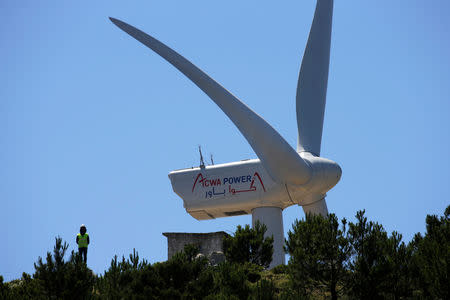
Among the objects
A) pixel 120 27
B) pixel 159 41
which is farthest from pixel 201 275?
pixel 120 27

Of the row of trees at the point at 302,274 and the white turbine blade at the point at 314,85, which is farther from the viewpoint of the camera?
the white turbine blade at the point at 314,85

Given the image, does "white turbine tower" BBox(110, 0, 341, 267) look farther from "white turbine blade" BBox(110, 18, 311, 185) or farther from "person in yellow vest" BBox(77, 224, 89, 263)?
"person in yellow vest" BBox(77, 224, 89, 263)

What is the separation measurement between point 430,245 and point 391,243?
1475 millimetres

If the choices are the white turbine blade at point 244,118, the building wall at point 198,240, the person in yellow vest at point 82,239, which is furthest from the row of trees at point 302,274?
the building wall at point 198,240

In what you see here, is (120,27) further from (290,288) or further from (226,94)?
(290,288)

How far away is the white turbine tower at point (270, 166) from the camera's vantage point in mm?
28547

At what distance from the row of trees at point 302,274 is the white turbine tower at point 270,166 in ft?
23.1

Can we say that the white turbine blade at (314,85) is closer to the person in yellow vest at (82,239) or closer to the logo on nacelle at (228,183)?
the logo on nacelle at (228,183)

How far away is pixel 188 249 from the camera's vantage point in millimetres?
25547

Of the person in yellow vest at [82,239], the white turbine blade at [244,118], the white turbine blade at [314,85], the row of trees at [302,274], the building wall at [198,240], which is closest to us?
the row of trees at [302,274]

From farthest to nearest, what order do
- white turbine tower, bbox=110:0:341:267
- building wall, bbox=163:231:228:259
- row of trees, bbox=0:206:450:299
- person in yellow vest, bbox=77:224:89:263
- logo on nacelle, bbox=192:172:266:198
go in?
building wall, bbox=163:231:228:259 < logo on nacelle, bbox=192:172:266:198 < white turbine tower, bbox=110:0:341:267 < person in yellow vest, bbox=77:224:89:263 < row of trees, bbox=0:206:450:299

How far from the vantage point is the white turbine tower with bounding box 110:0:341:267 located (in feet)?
93.7

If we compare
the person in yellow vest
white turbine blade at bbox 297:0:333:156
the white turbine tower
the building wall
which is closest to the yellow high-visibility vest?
the person in yellow vest

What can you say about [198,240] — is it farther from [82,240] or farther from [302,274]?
[302,274]
